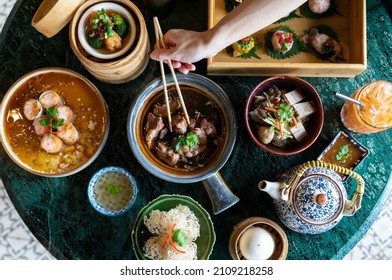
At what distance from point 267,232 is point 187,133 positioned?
1.86 feet

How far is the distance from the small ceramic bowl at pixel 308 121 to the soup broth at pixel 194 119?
16cm

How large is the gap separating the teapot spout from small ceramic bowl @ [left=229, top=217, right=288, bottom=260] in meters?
0.13

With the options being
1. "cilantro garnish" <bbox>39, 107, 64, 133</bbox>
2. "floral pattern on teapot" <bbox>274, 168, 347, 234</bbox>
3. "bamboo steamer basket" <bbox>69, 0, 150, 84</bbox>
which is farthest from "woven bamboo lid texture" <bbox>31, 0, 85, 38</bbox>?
"floral pattern on teapot" <bbox>274, 168, 347, 234</bbox>

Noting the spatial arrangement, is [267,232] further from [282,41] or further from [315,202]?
[282,41]

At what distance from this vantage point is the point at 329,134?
7.37 feet

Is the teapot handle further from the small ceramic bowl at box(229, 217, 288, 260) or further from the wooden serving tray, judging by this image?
the wooden serving tray

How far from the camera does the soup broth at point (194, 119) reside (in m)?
2.17

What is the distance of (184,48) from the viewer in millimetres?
1862

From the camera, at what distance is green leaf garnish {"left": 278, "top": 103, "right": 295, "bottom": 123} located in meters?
2.08

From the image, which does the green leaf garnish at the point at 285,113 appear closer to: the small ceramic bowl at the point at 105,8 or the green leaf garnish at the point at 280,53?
the green leaf garnish at the point at 280,53

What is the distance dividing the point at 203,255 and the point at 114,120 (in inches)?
29.9

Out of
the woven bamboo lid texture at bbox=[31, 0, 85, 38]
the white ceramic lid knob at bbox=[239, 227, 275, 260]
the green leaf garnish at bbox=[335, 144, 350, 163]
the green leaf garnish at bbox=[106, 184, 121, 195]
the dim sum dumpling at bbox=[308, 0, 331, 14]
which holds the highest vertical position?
the woven bamboo lid texture at bbox=[31, 0, 85, 38]

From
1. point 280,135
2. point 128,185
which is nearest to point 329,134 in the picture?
point 280,135

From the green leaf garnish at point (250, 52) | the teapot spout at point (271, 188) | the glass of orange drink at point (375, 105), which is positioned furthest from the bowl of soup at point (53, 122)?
the glass of orange drink at point (375, 105)
